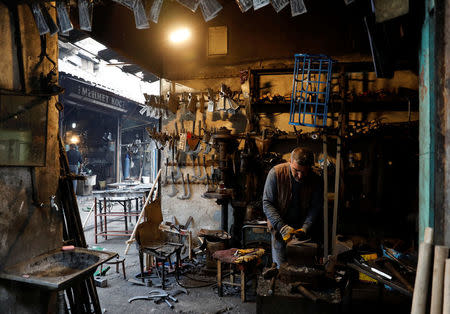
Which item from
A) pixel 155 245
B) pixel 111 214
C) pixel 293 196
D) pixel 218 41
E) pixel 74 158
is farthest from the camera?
pixel 74 158

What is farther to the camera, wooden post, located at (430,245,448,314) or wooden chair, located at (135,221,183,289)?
wooden chair, located at (135,221,183,289)

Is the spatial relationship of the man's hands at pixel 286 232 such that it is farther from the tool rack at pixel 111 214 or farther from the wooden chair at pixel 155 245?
the tool rack at pixel 111 214

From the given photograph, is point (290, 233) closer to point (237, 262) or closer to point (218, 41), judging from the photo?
point (237, 262)

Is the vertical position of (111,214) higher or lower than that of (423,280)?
lower

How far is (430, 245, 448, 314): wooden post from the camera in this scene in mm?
1593

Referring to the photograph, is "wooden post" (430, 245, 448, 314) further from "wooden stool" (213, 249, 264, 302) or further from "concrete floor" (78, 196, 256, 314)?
"concrete floor" (78, 196, 256, 314)

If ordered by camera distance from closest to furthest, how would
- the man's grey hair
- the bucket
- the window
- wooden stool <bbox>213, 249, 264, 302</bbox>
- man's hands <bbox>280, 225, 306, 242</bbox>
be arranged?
1. man's hands <bbox>280, 225, 306, 242</bbox>
2. the man's grey hair
3. wooden stool <bbox>213, 249, 264, 302</bbox>
4. the window
5. the bucket

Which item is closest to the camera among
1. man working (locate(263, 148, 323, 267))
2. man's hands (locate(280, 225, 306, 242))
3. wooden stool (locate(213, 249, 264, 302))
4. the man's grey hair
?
man's hands (locate(280, 225, 306, 242))

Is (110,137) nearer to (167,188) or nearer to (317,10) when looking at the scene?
(167,188)

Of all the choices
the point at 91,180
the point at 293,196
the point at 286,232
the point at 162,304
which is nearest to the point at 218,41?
the point at 293,196

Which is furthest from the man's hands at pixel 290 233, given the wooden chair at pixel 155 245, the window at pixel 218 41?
the window at pixel 218 41

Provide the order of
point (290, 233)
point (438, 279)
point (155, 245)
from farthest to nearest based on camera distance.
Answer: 1. point (155, 245)
2. point (290, 233)
3. point (438, 279)

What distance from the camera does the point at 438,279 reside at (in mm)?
1614

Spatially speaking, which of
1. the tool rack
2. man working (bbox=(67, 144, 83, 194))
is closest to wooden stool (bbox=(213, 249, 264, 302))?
the tool rack
